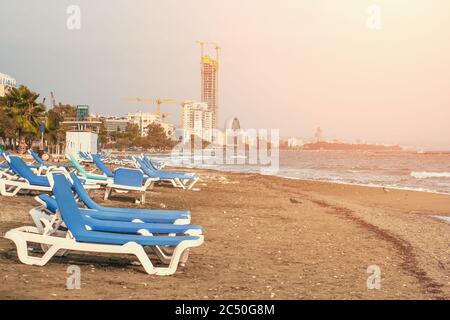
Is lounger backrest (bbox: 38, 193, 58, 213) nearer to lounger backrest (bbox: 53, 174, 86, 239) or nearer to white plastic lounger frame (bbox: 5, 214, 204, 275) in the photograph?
white plastic lounger frame (bbox: 5, 214, 204, 275)

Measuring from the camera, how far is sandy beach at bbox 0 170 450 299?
5406 millimetres

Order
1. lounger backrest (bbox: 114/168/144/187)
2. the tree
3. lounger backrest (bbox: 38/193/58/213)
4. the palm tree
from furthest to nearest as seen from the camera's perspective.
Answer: the tree → the palm tree → lounger backrest (bbox: 114/168/144/187) → lounger backrest (bbox: 38/193/58/213)

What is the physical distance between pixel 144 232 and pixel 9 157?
829 cm

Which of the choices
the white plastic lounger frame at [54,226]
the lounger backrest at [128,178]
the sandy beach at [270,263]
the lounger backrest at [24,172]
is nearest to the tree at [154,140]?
the lounger backrest at [24,172]

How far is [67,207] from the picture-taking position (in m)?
6.02

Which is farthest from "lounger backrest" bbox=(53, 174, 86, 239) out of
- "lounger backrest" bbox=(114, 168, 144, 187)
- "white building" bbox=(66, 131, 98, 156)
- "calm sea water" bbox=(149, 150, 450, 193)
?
"white building" bbox=(66, 131, 98, 156)

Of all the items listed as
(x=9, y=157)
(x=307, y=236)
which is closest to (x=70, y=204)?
(x=307, y=236)

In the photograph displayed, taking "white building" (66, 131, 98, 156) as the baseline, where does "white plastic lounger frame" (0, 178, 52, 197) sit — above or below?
below

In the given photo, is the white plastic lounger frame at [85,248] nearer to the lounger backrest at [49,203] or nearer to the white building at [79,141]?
the lounger backrest at [49,203]

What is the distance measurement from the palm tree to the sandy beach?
4794cm

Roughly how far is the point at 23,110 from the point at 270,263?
184 feet

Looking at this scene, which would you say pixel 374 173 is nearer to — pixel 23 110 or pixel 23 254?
pixel 23 110

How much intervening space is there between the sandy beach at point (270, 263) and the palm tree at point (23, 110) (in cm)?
4794
